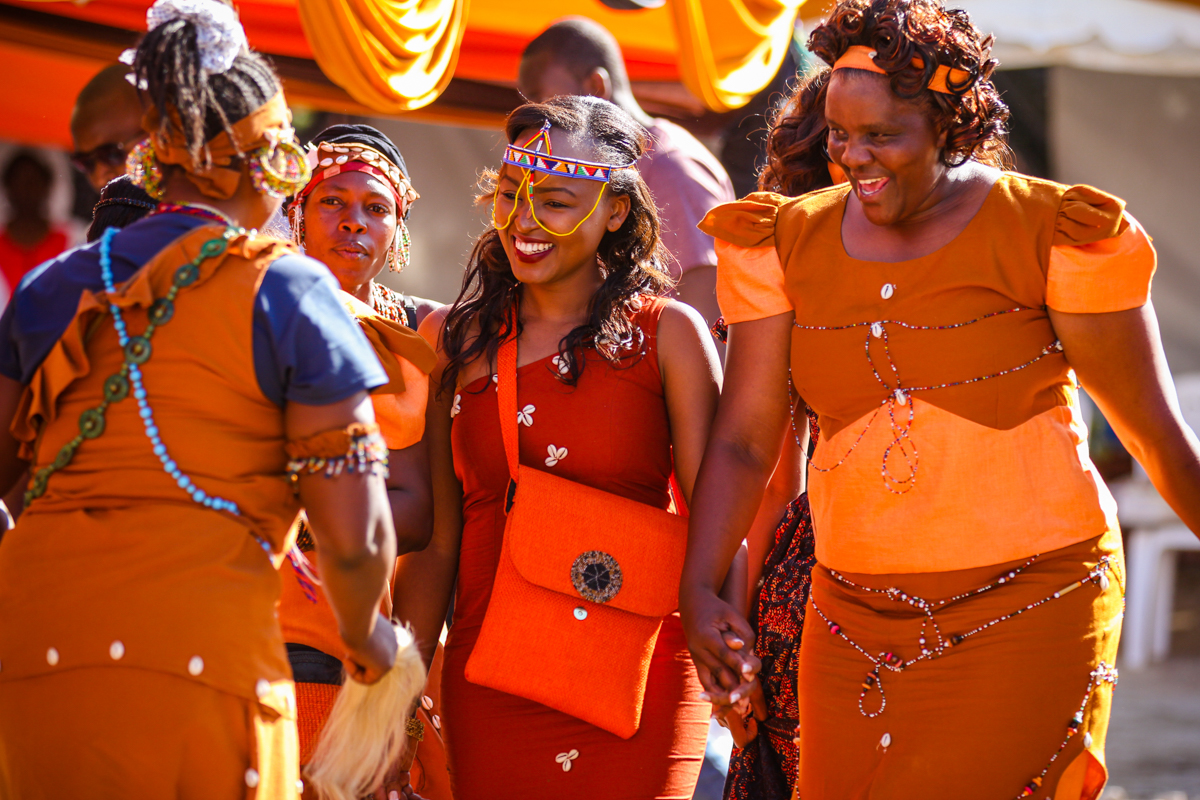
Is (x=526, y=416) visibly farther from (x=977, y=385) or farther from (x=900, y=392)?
(x=977, y=385)

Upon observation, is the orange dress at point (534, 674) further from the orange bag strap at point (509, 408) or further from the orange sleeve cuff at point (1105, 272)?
the orange sleeve cuff at point (1105, 272)

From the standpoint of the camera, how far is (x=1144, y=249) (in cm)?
224

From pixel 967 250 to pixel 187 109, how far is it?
1.39 metres

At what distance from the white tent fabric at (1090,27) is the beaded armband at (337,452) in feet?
17.6

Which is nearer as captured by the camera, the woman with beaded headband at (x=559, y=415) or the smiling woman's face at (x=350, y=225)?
the woman with beaded headband at (x=559, y=415)

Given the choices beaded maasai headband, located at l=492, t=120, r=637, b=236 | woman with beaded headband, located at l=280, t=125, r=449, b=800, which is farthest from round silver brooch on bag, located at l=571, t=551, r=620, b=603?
beaded maasai headband, located at l=492, t=120, r=637, b=236

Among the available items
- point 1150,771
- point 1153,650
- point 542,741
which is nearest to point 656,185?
point 542,741

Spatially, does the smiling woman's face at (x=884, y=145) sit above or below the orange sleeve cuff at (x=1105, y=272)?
above

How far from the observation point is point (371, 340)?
2496 millimetres

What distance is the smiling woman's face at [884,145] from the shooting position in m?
2.36

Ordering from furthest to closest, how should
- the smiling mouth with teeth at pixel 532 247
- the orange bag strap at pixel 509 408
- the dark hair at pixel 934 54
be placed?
1. the smiling mouth with teeth at pixel 532 247
2. the orange bag strap at pixel 509 408
3. the dark hair at pixel 934 54

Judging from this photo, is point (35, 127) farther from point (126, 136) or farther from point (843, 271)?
point (843, 271)

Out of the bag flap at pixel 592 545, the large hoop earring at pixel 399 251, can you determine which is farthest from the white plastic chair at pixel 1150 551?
the bag flap at pixel 592 545

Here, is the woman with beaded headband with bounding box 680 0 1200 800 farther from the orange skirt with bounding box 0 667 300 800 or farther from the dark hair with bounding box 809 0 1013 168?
the orange skirt with bounding box 0 667 300 800
